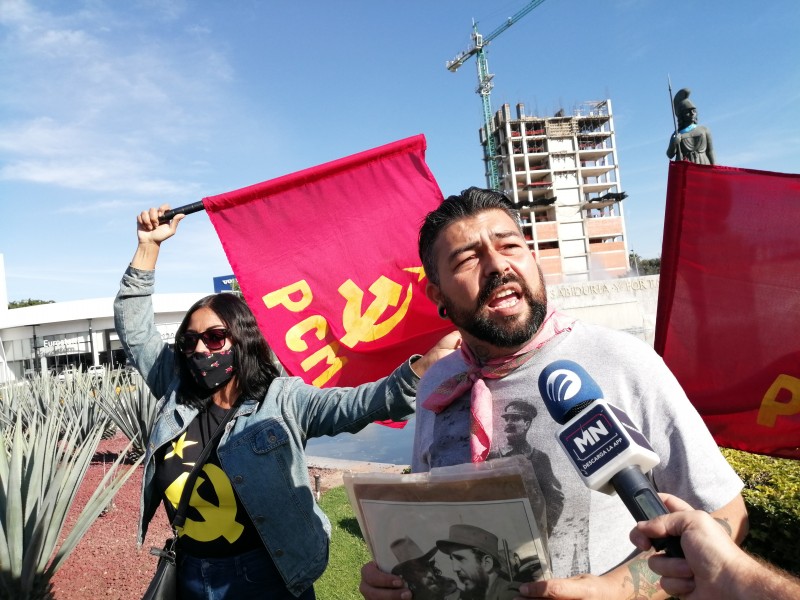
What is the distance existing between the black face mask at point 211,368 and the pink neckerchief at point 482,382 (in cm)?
121

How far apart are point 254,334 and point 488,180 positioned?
282ft

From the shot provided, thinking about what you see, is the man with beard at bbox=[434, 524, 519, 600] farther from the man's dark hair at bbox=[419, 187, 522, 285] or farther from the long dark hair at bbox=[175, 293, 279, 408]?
the long dark hair at bbox=[175, 293, 279, 408]

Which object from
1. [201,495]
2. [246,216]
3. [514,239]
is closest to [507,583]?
[514,239]

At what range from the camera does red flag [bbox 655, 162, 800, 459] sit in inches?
107

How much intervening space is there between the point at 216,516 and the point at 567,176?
87.6m

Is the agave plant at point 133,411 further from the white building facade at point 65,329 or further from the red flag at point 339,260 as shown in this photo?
the white building facade at point 65,329

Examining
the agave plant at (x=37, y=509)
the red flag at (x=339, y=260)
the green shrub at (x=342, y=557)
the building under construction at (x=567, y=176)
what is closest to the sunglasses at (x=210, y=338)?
the red flag at (x=339, y=260)

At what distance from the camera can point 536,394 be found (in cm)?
136

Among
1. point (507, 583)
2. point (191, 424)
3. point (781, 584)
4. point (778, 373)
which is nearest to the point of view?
point (781, 584)

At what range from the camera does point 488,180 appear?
85.7 m

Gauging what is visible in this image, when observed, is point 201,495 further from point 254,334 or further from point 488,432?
point 488,432

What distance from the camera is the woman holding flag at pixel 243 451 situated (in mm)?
2143

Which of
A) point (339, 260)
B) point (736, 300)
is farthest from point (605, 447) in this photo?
point (736, 300)

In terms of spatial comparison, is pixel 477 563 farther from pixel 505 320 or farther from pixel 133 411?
pixel 133 411
